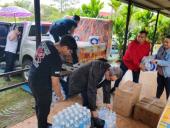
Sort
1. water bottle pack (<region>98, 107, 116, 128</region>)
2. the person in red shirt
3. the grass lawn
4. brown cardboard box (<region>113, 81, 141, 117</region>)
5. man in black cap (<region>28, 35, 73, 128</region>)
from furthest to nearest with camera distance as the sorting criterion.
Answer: the person in red shirt → brown cardboard box (<region>113, 81, 141, 117</region>) → the grass lawn → water bottle pack (<region>98, 107, 116, 128</region>) → man in black cap (<region>28, 35, 73, 128</region>)

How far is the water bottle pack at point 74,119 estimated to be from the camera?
2.65 metres

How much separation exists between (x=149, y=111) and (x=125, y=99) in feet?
1.55

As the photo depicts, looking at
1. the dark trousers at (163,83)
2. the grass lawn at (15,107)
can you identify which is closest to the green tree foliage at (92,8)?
the grass lawn at (15,107)

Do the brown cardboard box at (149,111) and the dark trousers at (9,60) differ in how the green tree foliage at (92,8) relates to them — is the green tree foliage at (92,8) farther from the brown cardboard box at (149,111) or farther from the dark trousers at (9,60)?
the brown cardboard box at (149,111)

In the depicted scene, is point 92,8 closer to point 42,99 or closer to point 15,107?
point 15,107

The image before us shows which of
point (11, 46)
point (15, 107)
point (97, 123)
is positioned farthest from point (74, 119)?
point (11, 46)

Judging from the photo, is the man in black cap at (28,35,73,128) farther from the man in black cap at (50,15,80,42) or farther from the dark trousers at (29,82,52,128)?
the man in black cap at (50,15,80,42)

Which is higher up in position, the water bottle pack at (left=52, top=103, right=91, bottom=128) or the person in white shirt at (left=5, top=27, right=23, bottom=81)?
the person in white shirt at (left=5, top=27, right=23, bottom=81)

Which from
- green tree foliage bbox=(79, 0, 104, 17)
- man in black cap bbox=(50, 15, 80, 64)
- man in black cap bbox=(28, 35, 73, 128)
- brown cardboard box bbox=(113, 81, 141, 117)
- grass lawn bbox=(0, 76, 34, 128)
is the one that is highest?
green tree foliage bbox=(79, 0, 104, 17)

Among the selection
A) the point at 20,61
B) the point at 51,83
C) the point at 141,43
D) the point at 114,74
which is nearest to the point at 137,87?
the point at 141,43

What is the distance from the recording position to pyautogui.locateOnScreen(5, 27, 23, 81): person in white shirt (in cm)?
587

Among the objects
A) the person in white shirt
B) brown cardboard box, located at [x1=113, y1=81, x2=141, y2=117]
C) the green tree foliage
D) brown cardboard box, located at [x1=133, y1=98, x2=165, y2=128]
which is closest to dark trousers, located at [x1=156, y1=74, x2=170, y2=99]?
brown cardboard box, located at [x1=133, y1=98, x2=165, y2=128]

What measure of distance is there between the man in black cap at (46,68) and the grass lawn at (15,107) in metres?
1.13

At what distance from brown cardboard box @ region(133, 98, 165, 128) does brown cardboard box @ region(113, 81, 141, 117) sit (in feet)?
0.39
